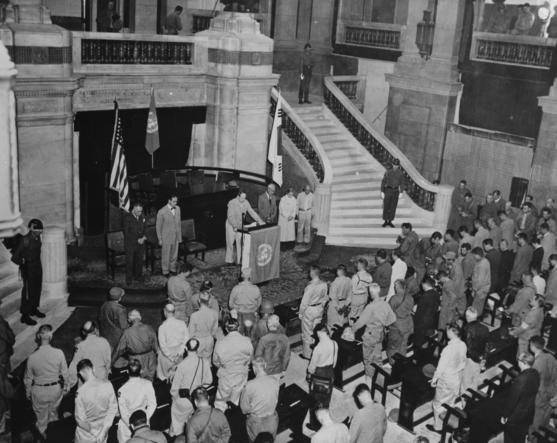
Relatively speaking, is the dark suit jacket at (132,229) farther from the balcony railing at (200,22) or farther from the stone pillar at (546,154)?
the stone pillar at (546,154)

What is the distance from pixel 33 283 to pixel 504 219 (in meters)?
11.2

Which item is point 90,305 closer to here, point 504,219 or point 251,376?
point 251,376

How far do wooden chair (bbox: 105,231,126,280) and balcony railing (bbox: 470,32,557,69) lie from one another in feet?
45.7

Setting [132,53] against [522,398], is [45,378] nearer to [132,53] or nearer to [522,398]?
[522,398]

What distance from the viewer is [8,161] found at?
8234 mm

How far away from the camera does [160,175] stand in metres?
19.4

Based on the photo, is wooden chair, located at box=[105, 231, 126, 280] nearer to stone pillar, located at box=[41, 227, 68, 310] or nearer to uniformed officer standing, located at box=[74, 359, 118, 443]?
stone pillar, located at box=[41, 227, 68, 310]

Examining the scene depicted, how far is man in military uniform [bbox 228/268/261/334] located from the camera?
A: 491 inches

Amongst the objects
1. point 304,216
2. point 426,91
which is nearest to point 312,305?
point 304,216

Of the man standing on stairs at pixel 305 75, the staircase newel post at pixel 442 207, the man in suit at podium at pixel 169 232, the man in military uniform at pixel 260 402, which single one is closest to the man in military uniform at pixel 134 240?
the man in suit at podium at pixel 169 232

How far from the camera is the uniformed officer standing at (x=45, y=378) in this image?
9734 mm

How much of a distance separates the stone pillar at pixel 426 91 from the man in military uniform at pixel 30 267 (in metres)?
15.3

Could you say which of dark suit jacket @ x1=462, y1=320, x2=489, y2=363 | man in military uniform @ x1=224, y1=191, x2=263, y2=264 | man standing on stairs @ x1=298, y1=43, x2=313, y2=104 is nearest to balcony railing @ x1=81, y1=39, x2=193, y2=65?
man in military uniform @ x1=224, y1=191, x2=263, y2=264

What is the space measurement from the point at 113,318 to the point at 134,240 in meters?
3.28
